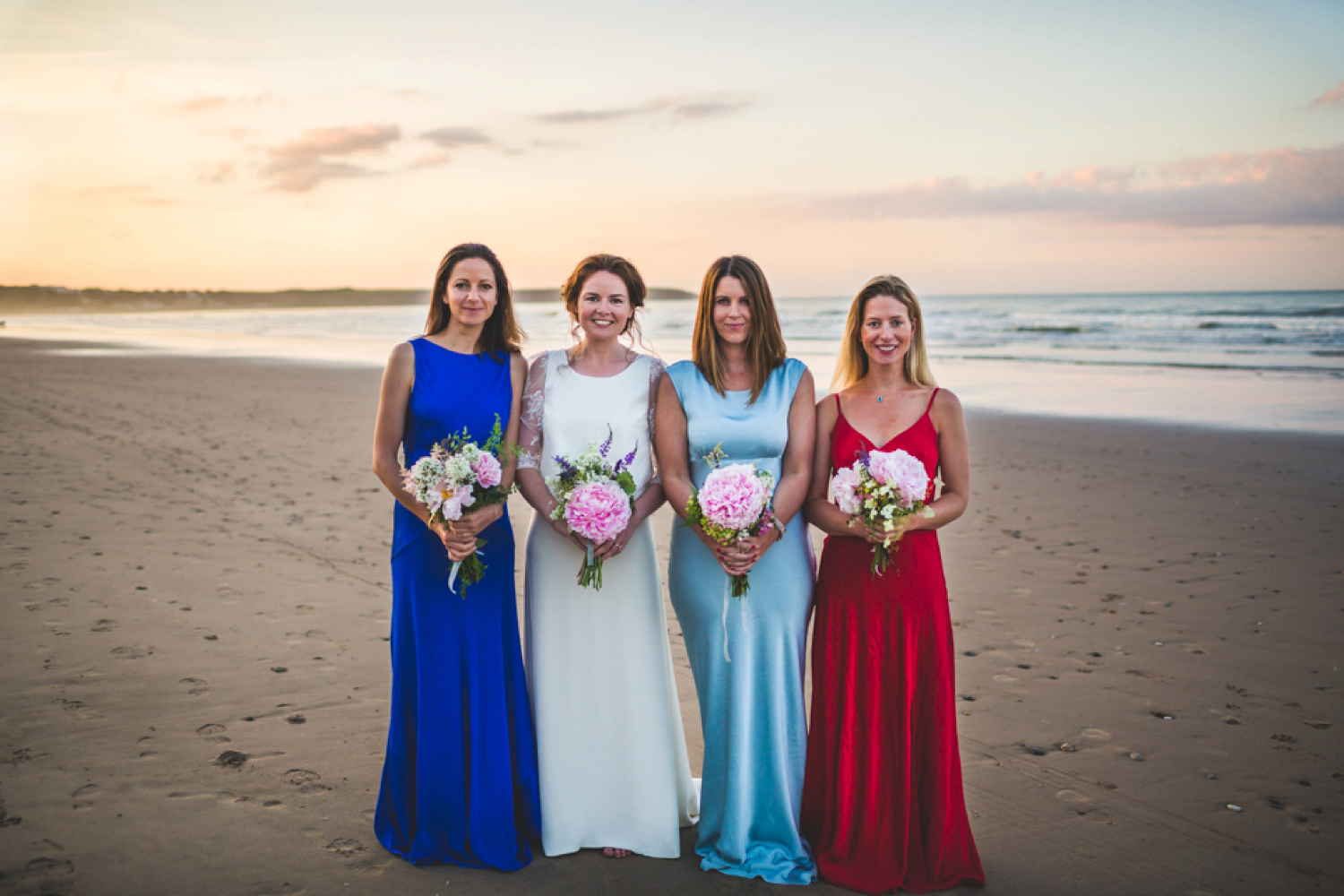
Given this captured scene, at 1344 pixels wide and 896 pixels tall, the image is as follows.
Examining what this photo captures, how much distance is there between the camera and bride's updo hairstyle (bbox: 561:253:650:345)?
417 centimetres

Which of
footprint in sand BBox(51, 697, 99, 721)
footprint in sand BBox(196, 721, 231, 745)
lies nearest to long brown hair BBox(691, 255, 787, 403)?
footprint in sand BBox(196, 721, 231, 745)

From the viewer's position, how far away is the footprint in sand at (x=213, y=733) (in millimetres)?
4941

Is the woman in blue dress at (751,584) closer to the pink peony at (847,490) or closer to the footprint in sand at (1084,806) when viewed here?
the pink peony at (847,490)

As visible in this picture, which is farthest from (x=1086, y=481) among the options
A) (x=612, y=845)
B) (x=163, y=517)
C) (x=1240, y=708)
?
(x=163, y=517)

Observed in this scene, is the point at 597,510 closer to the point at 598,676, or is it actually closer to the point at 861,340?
the point at 598,676

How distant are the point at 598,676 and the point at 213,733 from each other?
2.49 meters

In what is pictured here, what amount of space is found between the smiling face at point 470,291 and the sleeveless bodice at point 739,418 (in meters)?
0.92

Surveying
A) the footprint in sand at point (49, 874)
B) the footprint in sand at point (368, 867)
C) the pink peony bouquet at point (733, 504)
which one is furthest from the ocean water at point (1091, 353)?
the footprint in sand at point (49, 874)

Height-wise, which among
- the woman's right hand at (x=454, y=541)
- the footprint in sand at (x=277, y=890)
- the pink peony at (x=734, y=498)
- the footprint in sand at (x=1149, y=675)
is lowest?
the footprint in sand at (x=1149, y=675)

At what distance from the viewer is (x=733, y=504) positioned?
353 cm

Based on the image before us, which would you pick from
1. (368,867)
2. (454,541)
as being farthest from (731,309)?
(368,867)

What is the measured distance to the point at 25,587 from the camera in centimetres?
723

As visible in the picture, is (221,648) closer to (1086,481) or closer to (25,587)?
(25,587)

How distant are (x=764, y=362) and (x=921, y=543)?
1062mm
